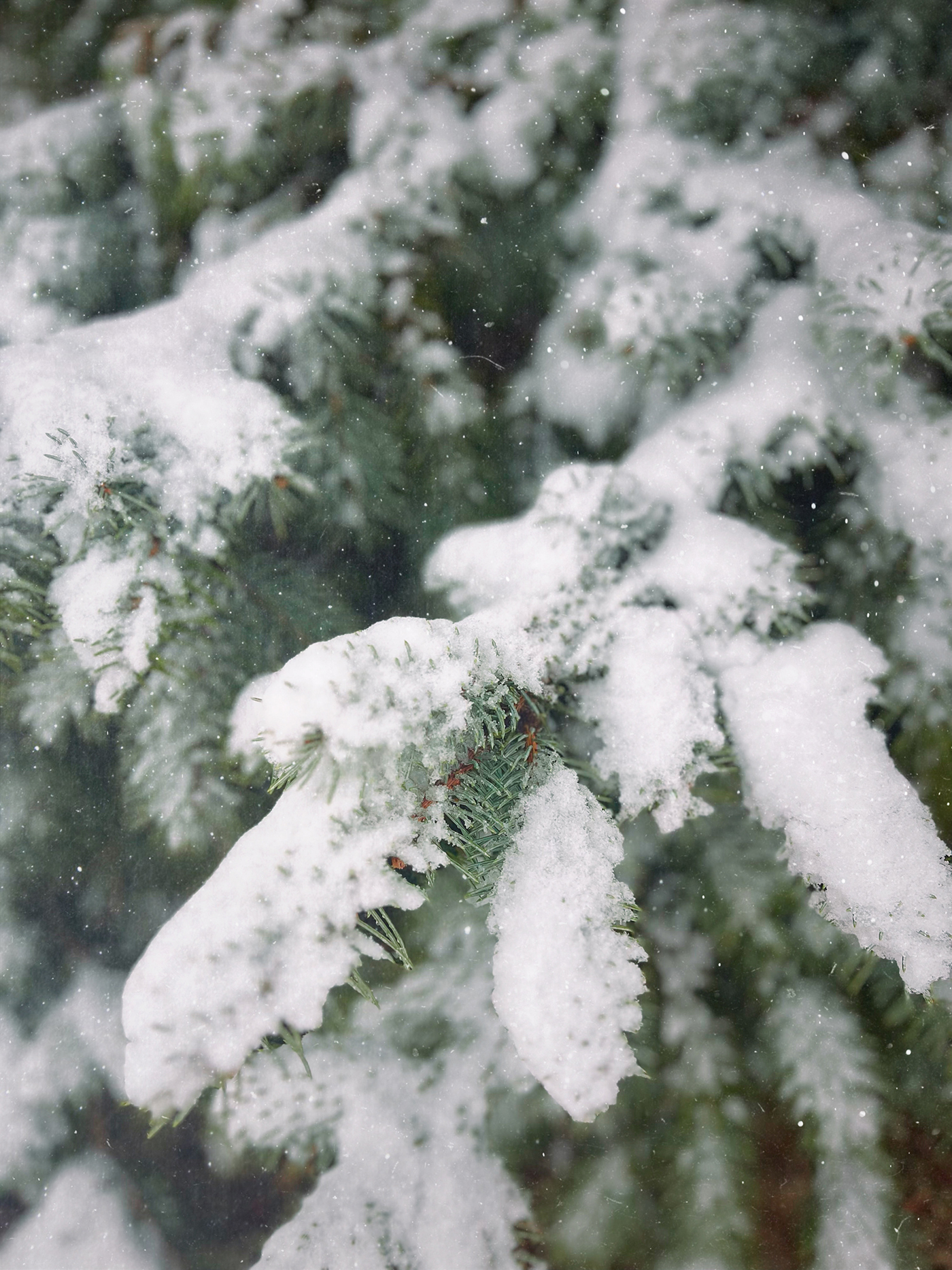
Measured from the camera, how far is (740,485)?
2.45 feet

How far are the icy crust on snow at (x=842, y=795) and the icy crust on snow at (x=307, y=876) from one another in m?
0.30

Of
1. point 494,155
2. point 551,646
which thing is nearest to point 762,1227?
point 551,646

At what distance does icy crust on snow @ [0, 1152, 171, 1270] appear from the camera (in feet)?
3.23

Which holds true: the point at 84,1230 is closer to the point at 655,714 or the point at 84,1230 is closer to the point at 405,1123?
the point at 405,1123

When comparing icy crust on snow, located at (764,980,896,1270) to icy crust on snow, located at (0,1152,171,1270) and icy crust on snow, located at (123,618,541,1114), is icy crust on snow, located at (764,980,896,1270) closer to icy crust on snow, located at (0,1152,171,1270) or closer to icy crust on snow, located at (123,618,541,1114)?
icy crust on snow, located at (123,618,541,1114)

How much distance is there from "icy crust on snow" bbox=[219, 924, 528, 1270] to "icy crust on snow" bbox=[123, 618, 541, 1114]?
19.5 inches

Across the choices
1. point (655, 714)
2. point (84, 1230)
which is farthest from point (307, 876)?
point (84, 1230)

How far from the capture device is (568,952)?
449mm

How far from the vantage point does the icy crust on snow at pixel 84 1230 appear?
0.99 metres

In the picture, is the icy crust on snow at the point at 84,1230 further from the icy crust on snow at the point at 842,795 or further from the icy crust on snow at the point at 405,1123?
the icy crust on snow at the point at 842,795

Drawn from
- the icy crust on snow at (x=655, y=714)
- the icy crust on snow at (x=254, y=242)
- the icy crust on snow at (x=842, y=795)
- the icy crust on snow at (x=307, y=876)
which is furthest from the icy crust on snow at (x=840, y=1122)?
Answer: the icy crust on snow at (x=254, y=242)

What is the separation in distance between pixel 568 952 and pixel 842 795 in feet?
0.87

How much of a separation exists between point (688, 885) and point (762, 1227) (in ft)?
1.31

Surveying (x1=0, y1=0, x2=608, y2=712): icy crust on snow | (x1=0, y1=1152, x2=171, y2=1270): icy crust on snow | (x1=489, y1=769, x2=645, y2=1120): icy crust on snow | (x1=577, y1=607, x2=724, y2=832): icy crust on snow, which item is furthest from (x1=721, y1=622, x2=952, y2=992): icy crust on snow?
(x1=0, y1=1152, x2=171, y2=1270): icy crust on snow
